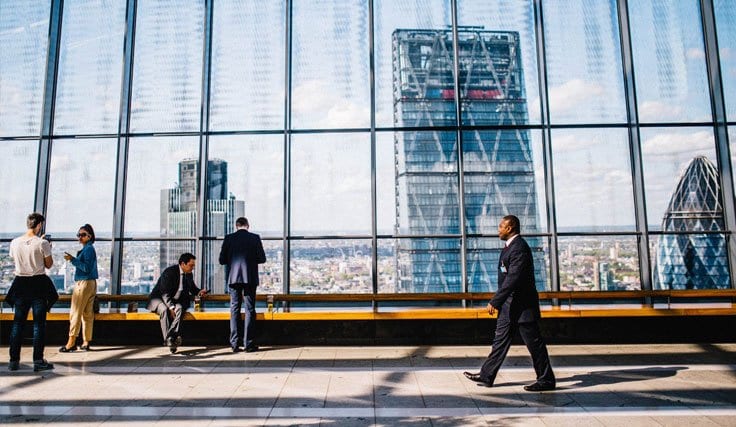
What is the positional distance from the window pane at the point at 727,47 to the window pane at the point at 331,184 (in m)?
5.08

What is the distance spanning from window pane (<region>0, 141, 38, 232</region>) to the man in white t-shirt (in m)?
2.62

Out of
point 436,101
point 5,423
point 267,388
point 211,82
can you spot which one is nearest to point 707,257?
point 436,101

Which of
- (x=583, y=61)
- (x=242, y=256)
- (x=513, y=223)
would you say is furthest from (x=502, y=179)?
(x=242, y=256)

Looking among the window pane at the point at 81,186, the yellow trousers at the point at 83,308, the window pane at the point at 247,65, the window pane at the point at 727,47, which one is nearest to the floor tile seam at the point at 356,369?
the yellow trousers at the point at 83,308

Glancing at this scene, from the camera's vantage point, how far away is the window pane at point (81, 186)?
21.8 feet

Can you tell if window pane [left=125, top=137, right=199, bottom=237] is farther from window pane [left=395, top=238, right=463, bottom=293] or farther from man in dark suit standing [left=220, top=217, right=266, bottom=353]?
window pane [left=395, top=238, right=463, bottom=293]

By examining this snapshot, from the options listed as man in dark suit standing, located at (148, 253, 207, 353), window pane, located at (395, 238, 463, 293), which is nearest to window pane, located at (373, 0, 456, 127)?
window pane, located at (395, 238, 463, 293)

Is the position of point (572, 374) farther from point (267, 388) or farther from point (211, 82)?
point (211, 82)

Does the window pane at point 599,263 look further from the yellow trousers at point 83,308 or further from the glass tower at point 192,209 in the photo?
the yellow trousers at point 83,308

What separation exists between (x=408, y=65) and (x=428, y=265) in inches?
115

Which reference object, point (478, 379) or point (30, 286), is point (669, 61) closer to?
point (478, 379)

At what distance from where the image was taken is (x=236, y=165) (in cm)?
671

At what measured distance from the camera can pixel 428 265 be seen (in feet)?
21.2

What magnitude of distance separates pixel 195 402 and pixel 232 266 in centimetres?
204
